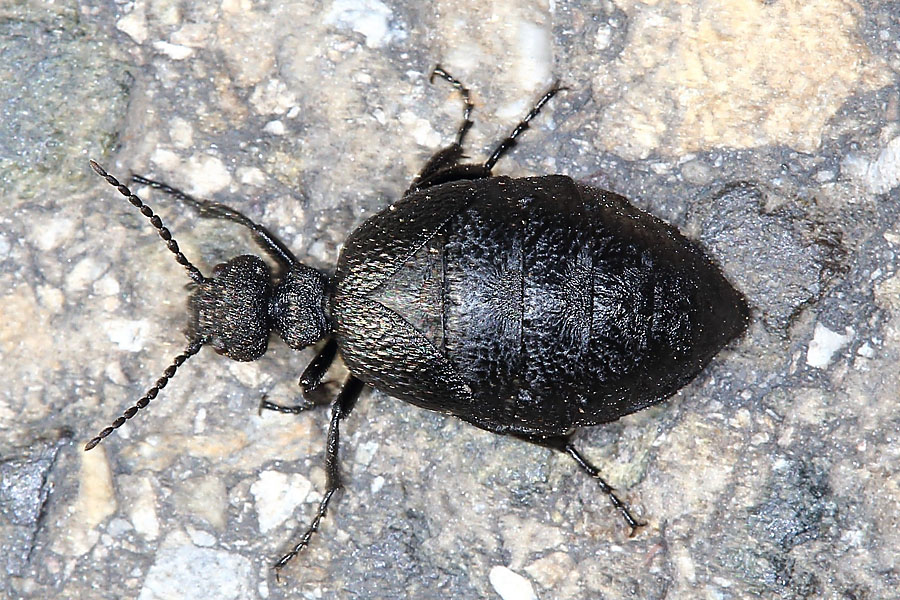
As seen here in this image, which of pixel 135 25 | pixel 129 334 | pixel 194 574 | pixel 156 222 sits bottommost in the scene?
pixel 194 574

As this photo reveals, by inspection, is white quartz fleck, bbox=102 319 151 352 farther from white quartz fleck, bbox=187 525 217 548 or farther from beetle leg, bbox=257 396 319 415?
white quartz fleck, bbox=187 525 217 548

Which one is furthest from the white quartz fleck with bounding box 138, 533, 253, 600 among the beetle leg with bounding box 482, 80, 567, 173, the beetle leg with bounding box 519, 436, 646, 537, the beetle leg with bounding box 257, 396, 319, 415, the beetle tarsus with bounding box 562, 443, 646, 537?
the beetle leg with bounding box 482, 80, 567, 173

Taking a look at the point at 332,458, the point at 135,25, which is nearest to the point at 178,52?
the point at 135,25

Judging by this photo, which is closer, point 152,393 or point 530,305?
point 530,305

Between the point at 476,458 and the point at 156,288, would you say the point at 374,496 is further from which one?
the point at 156,288

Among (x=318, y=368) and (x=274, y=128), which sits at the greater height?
(x=274, y=128)

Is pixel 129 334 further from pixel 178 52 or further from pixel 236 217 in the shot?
pixel 178 52

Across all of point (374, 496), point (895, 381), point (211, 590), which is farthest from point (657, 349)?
point (211, 590)
